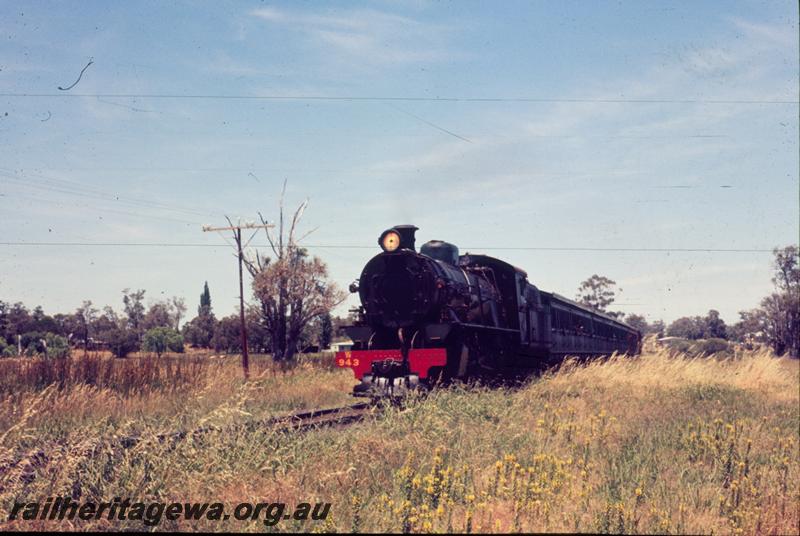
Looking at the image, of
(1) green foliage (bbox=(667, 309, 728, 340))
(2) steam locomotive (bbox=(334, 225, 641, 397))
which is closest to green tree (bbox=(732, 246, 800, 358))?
(1) green foliage (bbox=(667, 309, 728, 340))

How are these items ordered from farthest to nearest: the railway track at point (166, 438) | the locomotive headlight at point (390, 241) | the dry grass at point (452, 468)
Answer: the locomotive headlight at point (390, 241), the railway track at point (166, 438), the dry grass at point (452, 468)

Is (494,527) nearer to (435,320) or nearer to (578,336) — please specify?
(435,320)

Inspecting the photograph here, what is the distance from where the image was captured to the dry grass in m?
5.50

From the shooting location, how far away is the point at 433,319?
46.7 ft

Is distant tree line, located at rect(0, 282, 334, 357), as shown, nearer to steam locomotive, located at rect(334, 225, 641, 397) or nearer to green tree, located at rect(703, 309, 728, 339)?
steam locomotive, located at rect(334, 225, 641, 397)

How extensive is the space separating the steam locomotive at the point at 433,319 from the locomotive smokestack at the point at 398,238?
0.07 ft

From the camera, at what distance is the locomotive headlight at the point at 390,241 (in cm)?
1484

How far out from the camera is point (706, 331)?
119875mm

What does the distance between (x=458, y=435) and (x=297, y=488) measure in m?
3.12

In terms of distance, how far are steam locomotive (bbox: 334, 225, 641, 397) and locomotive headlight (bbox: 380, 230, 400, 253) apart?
0.02 m

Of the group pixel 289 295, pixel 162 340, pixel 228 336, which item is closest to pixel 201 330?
pixel 162 340

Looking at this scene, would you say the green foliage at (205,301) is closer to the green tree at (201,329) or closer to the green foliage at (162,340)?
the green tree at (201,329)

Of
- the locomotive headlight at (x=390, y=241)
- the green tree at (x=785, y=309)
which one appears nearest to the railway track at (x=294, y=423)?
the locomotive headlight at (x=390, y=241)

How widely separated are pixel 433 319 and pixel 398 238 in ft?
6.55
